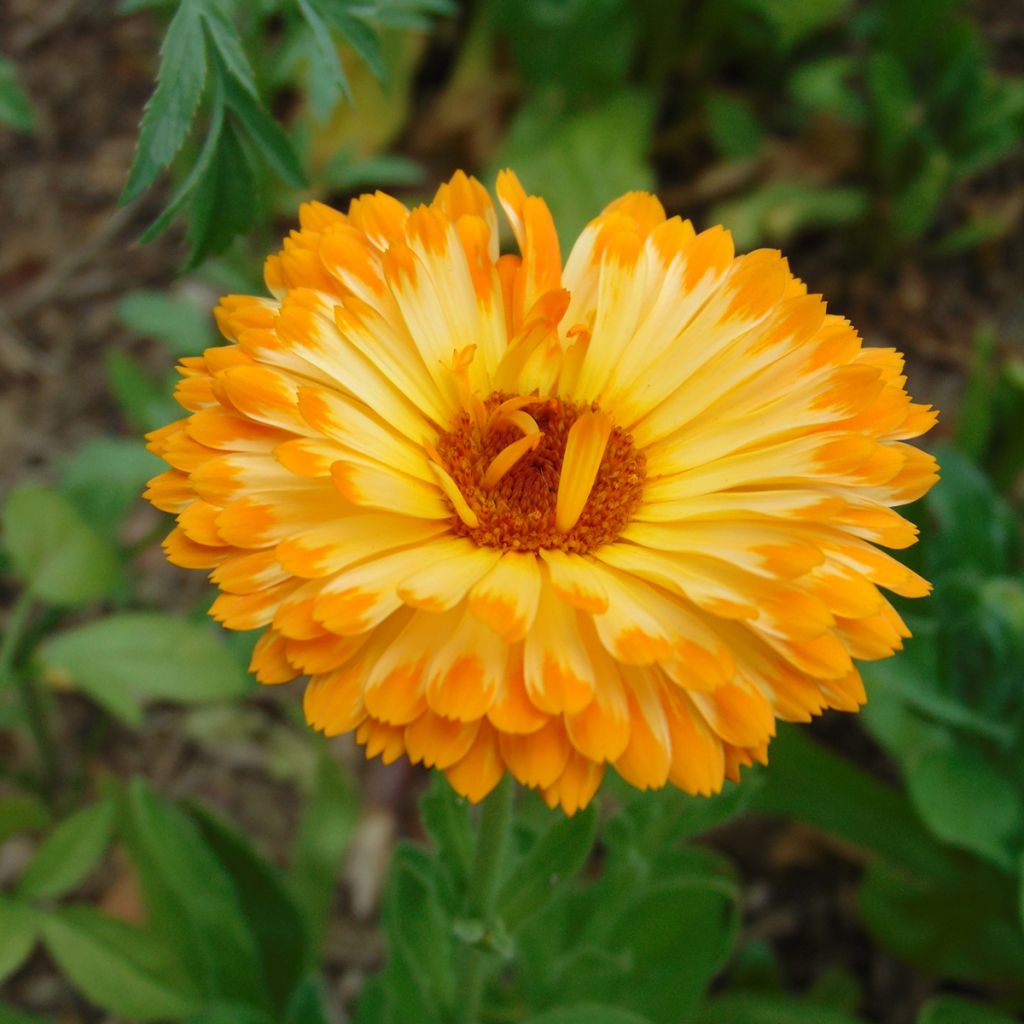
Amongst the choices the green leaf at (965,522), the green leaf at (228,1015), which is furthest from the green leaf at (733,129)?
the green leaf at (228,1015)

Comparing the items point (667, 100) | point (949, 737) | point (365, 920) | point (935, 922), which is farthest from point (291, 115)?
point (935, 922)

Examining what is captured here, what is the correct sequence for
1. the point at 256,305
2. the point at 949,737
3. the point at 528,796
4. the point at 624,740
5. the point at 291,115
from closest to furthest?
the point at 624,740 < the point at 256,305 < the point at 528,796 < the point at 949,737 < the point at 291,115

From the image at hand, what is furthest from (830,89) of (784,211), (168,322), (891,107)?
(168,322)

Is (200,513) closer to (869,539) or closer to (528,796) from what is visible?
(869,539)

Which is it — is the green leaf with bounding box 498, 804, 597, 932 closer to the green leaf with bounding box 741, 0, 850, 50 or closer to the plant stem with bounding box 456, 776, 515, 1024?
the plant stem with bounding box 456, 776, 515, 1024

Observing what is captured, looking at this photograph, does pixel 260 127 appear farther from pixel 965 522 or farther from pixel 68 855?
pixel 965 522

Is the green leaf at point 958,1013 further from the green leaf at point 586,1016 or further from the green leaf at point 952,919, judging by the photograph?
the green leaf at point 586,1016

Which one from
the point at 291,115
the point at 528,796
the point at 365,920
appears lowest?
the point at 365,920
